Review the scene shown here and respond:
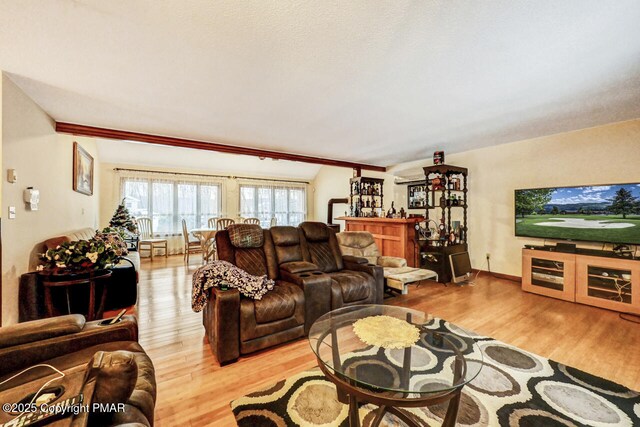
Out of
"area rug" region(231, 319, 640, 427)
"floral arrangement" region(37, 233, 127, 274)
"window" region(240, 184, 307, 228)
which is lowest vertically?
"area rug" region(231, 319, 640, 427)

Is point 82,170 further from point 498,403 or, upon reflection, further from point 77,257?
point 498,403

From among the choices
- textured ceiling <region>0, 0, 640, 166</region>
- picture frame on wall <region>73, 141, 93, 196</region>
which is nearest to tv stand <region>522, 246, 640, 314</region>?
textured ceiling <region>0, 0, 640, 166</region>

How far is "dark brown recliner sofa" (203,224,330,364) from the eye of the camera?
2.05 m

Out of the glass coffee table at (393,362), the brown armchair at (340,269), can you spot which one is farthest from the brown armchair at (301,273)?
the glass coffee table at (393,362)

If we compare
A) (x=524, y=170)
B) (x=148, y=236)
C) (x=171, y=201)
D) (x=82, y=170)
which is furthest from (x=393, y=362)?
(x=171, y=201)

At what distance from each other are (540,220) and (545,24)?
345cm

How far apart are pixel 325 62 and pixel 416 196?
14.7ft

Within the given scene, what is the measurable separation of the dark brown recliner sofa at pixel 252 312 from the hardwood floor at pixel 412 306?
0.41 feet

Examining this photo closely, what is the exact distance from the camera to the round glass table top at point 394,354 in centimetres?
127

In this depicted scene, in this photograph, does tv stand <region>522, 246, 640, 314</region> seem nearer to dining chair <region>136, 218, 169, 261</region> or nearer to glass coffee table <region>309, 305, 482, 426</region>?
glass coffee table <region>309, 305, 482, 426</region>

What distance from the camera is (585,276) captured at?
129 inches

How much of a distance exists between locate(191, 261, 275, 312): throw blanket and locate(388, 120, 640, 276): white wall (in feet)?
14.5

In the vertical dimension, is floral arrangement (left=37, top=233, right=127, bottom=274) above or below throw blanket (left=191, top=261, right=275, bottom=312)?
above

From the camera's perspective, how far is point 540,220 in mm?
3965
